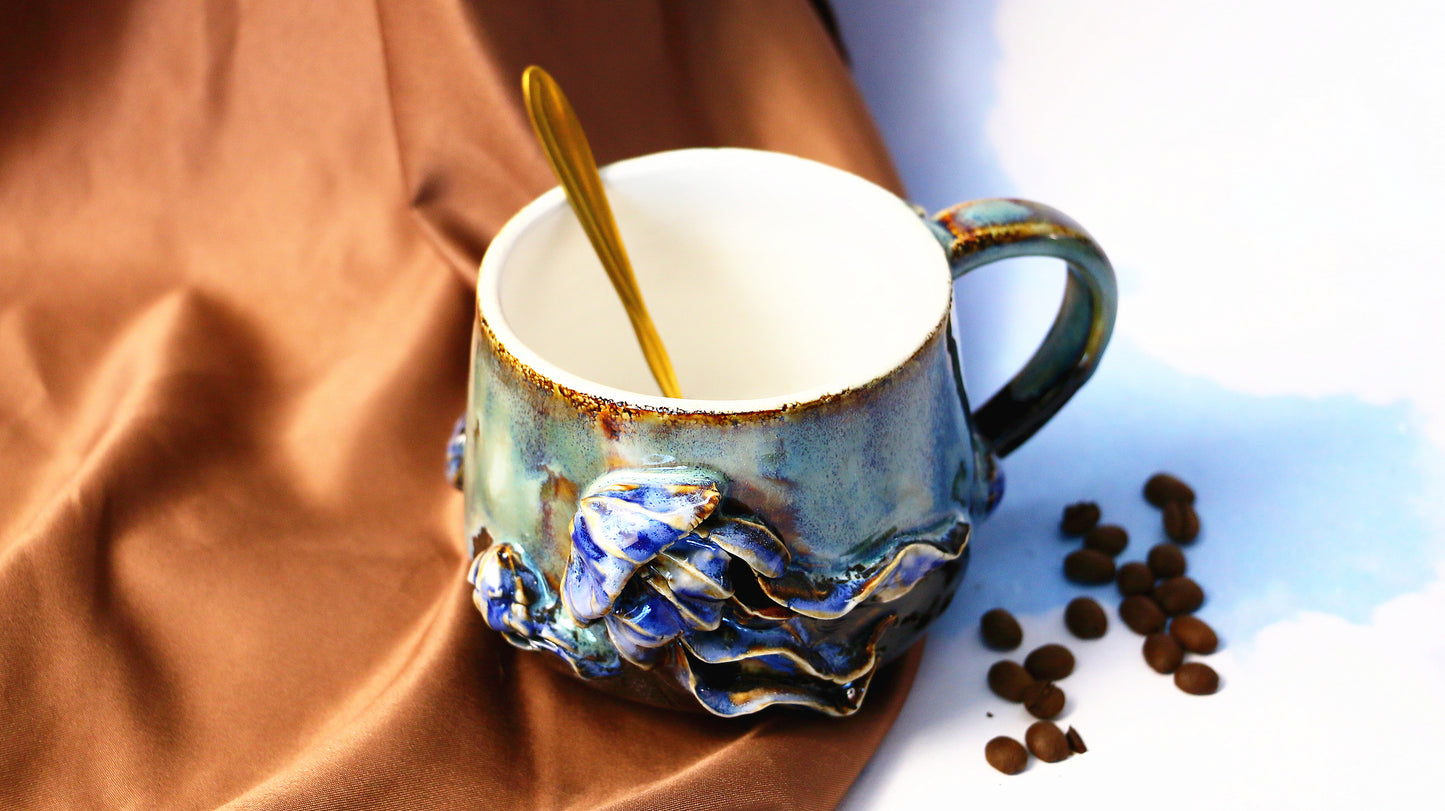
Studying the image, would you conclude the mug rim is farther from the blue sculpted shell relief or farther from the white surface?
the white surface

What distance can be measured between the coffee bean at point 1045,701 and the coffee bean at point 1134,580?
0.34ft

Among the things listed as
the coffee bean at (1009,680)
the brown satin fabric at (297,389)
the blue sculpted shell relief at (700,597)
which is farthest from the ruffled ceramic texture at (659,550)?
the coffee bean at (1009,680)

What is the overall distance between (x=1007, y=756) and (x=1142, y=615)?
146 mm

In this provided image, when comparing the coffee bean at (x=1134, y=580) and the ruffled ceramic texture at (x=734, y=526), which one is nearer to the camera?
the ruffled ceramic texture at (x=734, y=526)

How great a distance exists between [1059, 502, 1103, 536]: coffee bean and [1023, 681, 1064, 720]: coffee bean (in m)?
0.15

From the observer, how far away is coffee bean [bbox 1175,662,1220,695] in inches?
29.2

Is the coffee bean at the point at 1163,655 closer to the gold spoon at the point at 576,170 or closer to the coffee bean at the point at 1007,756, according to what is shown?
the coffee bean at the point at 1007,756

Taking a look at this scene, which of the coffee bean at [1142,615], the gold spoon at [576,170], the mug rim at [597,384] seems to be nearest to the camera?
the mug rim at [597,384]

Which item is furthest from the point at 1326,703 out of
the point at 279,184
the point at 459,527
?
the point at 279,184

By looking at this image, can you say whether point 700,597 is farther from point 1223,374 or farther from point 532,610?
point 1223,374

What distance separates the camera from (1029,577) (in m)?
0.84

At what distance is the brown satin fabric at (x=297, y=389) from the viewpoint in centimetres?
70

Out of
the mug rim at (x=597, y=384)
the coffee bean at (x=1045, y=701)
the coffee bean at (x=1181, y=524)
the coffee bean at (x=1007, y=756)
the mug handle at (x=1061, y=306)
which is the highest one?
the mug rim at (x=597, y=384)

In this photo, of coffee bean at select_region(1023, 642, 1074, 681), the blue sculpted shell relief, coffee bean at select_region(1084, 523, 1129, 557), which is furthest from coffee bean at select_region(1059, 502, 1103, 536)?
the blue sculpted shell relief
